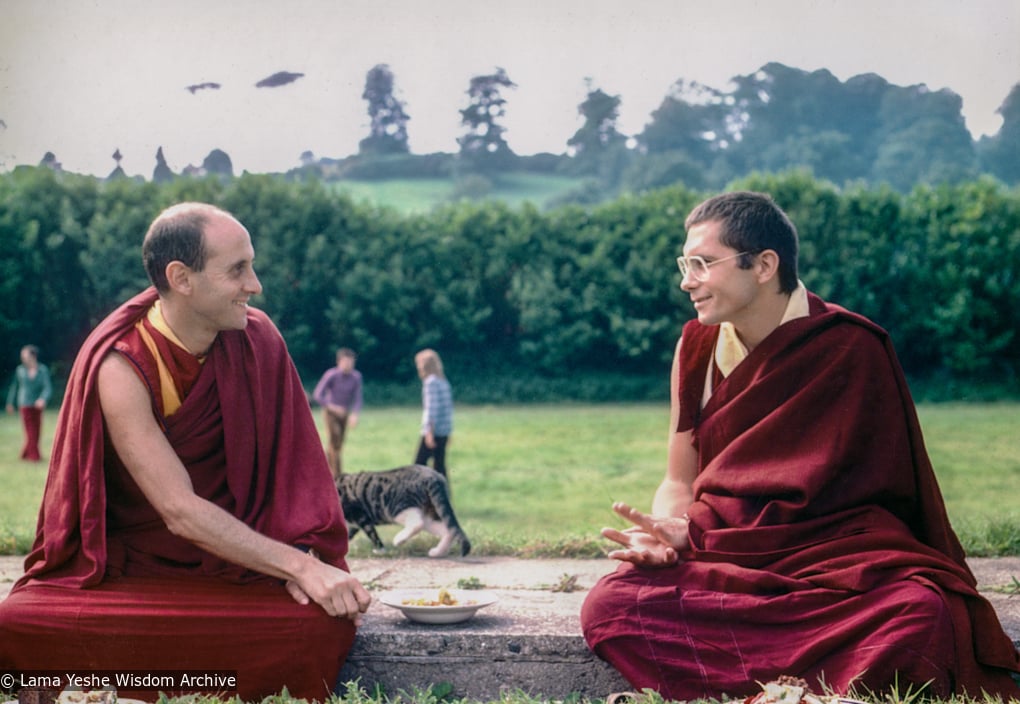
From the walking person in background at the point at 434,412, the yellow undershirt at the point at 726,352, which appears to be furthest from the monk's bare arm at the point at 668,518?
the walking person in background at the point at 434,412

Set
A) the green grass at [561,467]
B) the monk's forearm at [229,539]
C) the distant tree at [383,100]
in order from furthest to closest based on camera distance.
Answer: the distant tree at [383,100]
the green grass at [561,467]
the monk's forearm at [229,539]

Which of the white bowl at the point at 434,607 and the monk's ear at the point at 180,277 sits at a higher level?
the monk's ear at the point at 180,277

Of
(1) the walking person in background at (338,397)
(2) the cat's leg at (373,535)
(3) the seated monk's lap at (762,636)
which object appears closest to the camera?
(3) the seated monk's lap at (762,636)

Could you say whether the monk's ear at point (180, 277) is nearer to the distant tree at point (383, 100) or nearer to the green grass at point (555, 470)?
the green grass at point (555, 470)

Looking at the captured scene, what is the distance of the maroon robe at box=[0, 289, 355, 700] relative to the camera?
432cm

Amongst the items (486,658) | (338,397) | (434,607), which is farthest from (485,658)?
(338,397)

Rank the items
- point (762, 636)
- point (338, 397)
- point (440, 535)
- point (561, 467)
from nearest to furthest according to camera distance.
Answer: point (762, 636) < point (440, 535) < point (338, 397) < point (561, 467)

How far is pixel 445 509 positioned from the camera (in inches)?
323

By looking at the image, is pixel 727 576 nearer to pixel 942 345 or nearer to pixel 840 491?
pixel 840 491

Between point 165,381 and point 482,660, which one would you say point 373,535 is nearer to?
point 482,660

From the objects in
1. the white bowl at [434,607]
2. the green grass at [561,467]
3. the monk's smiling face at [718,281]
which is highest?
the monk's smiling face at [718,281]

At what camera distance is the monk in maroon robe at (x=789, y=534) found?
404 cm

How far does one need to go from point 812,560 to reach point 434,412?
25.6 feet

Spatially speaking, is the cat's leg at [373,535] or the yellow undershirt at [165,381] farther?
the cat's leg at [373,535]
